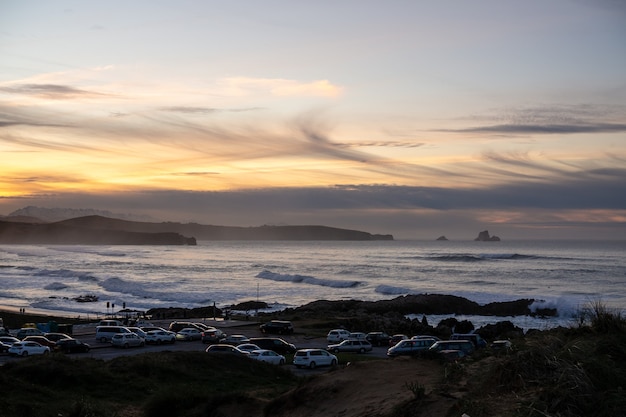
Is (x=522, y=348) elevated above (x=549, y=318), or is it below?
above

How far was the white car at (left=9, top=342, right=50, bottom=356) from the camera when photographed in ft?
103

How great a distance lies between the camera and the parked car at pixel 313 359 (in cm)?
2980

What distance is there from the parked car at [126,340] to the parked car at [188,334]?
4.46 m

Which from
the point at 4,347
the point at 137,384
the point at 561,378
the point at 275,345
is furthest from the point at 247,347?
the point at 561,378

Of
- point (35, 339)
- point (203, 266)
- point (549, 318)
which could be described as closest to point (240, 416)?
point (35, 339)

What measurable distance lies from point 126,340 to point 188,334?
5692mm

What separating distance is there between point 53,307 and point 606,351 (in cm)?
6516

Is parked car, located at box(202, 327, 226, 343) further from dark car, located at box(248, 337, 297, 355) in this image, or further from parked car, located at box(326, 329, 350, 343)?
parked car, located at box(326, 329, 350, 343)

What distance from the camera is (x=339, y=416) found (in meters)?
14.1

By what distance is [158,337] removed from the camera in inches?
1544

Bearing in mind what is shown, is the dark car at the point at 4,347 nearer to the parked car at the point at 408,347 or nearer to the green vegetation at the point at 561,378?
the parked car at the point at 408,347

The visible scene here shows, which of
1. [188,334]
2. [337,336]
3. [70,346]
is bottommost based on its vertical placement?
[188,334]

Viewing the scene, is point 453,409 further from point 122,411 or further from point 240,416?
point 122,411

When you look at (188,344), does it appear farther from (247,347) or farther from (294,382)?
(294,382)
